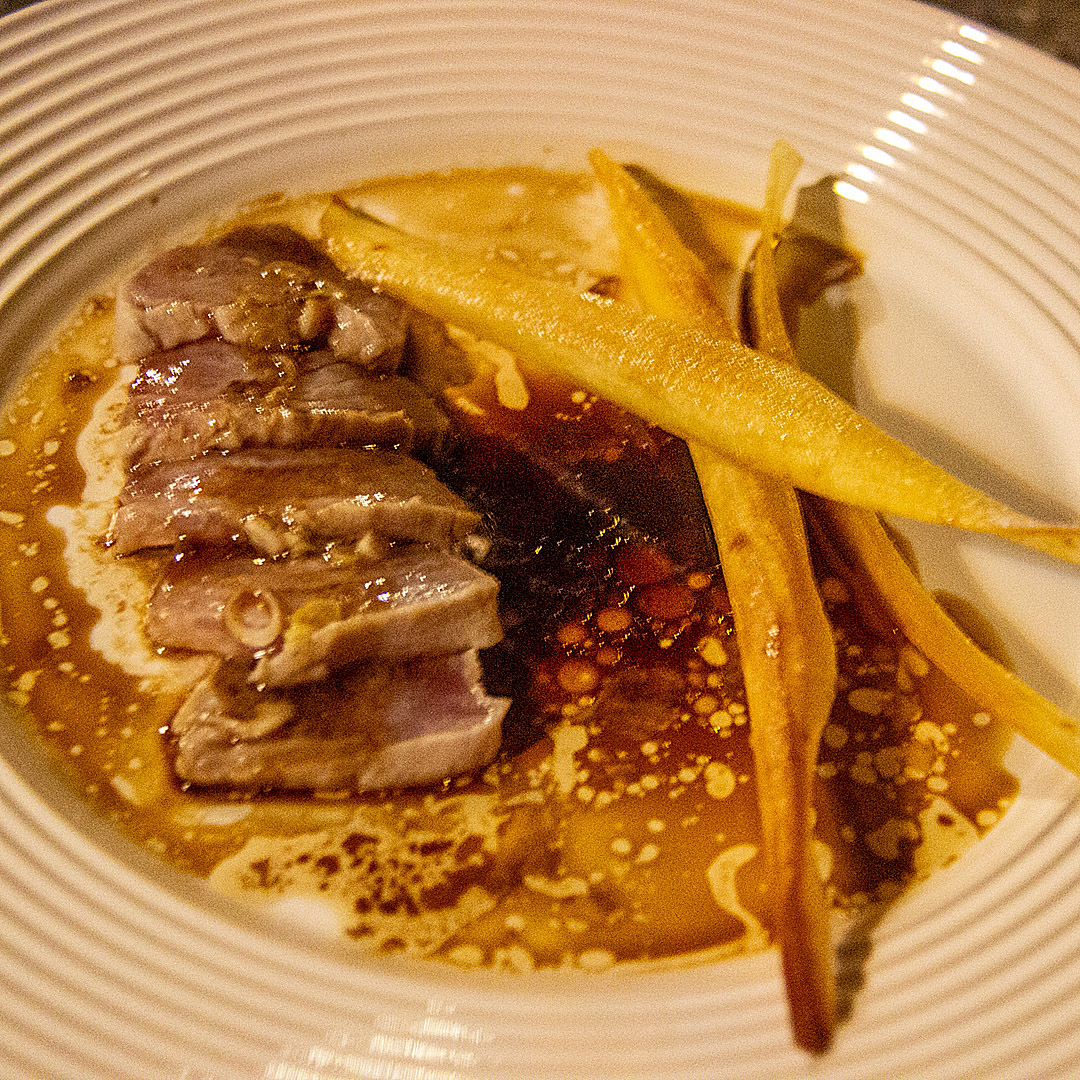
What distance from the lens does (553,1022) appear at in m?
1.75

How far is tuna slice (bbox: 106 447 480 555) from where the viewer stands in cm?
229

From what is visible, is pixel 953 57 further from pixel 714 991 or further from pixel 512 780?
pixel 714 991

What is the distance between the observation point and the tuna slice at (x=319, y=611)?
2107 millimetres

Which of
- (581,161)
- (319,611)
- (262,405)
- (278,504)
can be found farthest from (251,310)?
(581,161)

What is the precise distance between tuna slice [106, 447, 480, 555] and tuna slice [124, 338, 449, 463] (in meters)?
0.06

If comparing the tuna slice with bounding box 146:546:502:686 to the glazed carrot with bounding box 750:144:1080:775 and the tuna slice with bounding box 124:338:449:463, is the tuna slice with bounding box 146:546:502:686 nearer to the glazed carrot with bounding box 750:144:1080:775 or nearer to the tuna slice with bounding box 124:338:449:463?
the tuna slice with bounding box 124:338:449:463

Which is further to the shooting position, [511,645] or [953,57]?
[953,57]

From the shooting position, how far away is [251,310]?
8.68 feet

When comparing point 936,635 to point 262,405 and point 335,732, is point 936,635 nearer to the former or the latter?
point 335,732

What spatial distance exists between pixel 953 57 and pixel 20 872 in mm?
3653

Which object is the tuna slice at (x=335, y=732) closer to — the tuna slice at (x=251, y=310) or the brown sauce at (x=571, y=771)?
the brown sauce at (x=571, y=771)

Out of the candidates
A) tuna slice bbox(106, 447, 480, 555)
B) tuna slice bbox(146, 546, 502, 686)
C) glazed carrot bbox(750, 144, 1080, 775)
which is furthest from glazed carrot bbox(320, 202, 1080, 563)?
tuna slice bbox(146, 546, 502, 686)

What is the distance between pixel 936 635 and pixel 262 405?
177 cm

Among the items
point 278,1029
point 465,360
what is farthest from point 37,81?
point 278,1029
